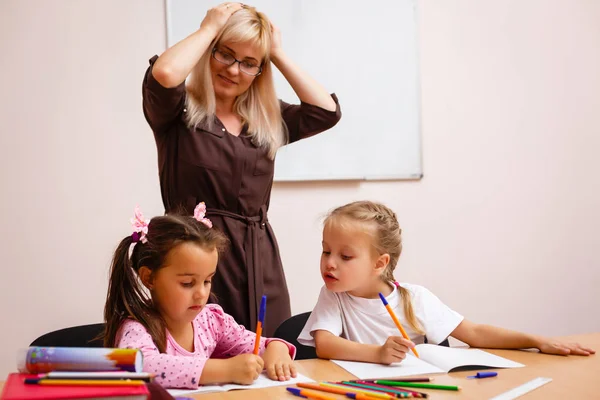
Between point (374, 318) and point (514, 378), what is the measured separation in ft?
1.52

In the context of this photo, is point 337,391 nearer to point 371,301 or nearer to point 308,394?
point 308,394

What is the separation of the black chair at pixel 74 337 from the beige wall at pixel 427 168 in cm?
118

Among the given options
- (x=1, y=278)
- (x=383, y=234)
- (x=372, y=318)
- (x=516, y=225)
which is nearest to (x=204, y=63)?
(x=383, y=234)

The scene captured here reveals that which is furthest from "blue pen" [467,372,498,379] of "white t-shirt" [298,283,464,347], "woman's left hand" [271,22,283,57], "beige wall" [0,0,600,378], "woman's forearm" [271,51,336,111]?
"beige wall" [0,0,600,378]

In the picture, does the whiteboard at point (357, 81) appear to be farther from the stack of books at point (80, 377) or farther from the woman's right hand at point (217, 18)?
the stack of books at point (80, 377)

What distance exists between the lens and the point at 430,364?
1563 millimetres

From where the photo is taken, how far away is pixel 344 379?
1453 millimetres

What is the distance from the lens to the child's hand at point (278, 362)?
4.72ft

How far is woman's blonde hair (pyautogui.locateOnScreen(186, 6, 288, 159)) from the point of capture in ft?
6.64

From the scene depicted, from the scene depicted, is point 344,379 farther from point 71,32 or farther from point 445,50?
point 445,50

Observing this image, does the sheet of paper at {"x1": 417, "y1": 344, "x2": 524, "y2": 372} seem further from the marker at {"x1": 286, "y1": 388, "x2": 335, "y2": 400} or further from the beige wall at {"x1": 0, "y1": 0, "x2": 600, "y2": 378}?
the beige wall at {"x1": 0, "y1": 0, "x2": 600, "y2": 378}

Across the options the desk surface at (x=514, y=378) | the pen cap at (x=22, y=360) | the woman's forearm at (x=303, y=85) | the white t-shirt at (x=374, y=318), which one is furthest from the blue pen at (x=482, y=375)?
the woman's forearm at (x=303, y=85)

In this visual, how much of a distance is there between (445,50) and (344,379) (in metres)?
2.63

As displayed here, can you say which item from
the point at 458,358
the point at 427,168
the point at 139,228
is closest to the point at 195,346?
the point at 139,228
